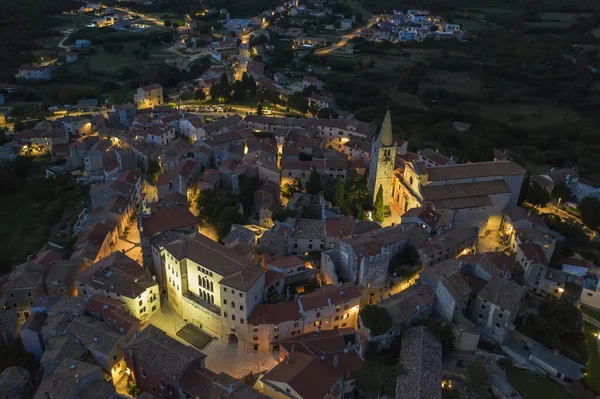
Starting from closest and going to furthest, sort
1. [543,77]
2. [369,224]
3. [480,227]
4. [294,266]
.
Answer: [294,266]
[369,224]
[480,227]
[543,77]

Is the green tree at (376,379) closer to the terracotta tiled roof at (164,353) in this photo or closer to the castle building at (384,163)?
the terracotta tiled roof at (164,353)

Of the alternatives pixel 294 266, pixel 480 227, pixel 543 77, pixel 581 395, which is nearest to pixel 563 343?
pixel 581 395

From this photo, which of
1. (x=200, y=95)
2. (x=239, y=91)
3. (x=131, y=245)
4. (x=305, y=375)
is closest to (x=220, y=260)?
(x=305, y=375)

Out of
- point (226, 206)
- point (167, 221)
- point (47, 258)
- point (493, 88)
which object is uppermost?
point (167, 221)

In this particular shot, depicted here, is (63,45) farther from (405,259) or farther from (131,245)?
(405,259)

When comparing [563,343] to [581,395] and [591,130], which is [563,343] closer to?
[581,395]

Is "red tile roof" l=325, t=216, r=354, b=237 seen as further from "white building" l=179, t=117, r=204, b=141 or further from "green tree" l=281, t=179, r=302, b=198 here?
"white building" l=179, t=117, r=204, b=141
